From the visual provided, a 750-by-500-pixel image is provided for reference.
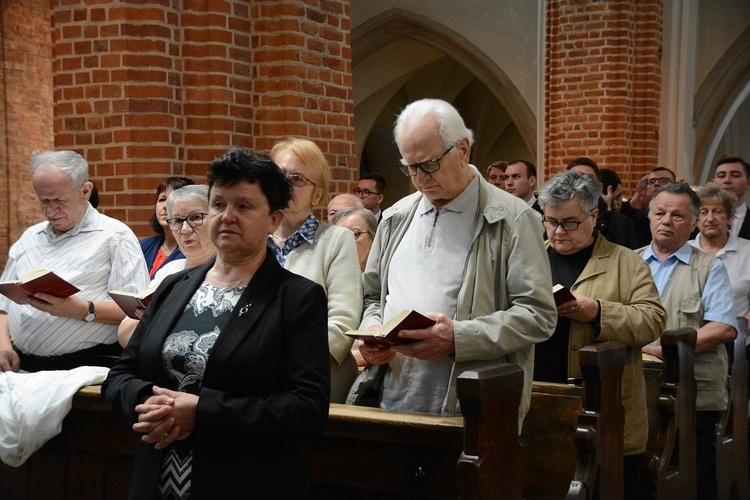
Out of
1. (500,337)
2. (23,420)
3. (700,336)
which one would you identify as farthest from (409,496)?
(700,336)

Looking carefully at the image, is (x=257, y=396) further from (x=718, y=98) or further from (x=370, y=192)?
(x=718, y=98)

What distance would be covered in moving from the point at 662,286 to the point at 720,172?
2823mm

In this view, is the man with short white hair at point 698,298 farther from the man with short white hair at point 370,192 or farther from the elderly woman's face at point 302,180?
the man with short white hair at point 370,192

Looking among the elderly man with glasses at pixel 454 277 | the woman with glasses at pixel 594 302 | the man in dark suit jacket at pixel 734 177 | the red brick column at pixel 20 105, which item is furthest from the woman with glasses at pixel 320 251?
the red brick column at pixel 20 105

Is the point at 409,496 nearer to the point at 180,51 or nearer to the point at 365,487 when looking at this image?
the point at 365,487

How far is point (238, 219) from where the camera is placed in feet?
8.57

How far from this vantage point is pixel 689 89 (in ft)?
40.1

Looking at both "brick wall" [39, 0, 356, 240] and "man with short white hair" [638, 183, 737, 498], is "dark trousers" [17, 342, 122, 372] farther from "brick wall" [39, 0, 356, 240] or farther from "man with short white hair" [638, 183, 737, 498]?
"man with short white hair" [638, 183, 737, 498]

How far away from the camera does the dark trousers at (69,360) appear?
4.12 meters

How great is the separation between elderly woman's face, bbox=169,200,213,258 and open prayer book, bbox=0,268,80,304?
474 millimetres

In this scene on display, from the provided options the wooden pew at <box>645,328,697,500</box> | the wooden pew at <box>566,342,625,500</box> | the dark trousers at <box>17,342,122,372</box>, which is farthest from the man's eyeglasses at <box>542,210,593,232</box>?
the dark trousers at <box>17,342,122,372</box>

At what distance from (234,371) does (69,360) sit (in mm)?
1897

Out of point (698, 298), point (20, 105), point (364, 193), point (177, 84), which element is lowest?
point (698, 298)

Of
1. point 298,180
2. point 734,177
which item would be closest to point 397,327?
point 298,180
